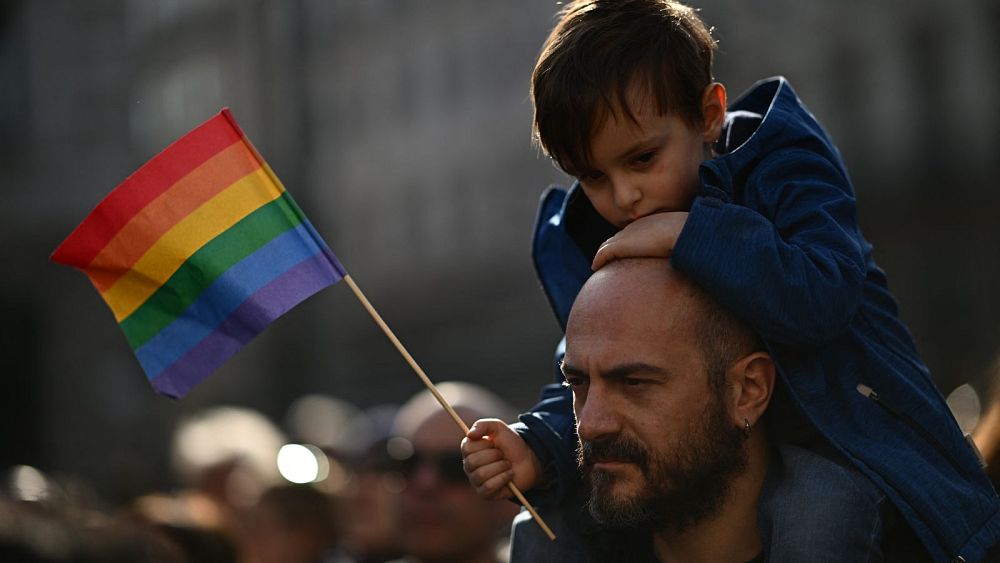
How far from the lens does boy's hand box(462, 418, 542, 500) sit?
3.88 meters

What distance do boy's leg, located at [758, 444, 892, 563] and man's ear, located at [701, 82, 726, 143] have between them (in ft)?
2.66

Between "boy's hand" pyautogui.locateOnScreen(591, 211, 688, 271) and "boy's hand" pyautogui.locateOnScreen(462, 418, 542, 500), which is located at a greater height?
"boy's hand" pyautogui.locateOnScreen(591, 211, 688, 271)

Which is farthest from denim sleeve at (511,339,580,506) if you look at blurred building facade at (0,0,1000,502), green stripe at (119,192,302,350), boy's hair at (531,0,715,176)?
blurred building facade at (0,0,1000,502)

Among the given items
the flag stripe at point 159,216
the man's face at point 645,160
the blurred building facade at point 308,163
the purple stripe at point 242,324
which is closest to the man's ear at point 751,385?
the man's face at point 645,160

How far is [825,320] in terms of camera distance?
3510 mm

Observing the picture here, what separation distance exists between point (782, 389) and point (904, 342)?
302 millimetres

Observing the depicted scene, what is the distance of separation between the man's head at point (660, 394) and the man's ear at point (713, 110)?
38cm

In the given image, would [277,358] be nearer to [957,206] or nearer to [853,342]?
[957,206]

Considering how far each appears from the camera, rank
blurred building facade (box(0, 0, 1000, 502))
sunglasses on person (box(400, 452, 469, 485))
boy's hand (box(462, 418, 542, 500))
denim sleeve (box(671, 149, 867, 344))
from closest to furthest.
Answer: denim sleeve (box(671, 149, 867, 344)) < boy's hand (box(462, 418, 542, 500)) < sunglasses on person (box(400, 452, 469, 485)) < blurred building facade (box(0, 0, 1000, 502))

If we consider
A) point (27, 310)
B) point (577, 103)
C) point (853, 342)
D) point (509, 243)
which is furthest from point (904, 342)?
point (509, 243)

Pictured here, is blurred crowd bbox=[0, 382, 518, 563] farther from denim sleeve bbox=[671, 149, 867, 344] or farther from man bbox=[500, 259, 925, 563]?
denim sleeve bbox=[671, 149, 867, 344]

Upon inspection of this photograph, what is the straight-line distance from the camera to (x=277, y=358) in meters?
38.2

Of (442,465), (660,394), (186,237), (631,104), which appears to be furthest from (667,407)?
(442,465)

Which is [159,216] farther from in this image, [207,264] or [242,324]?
[242,324]
